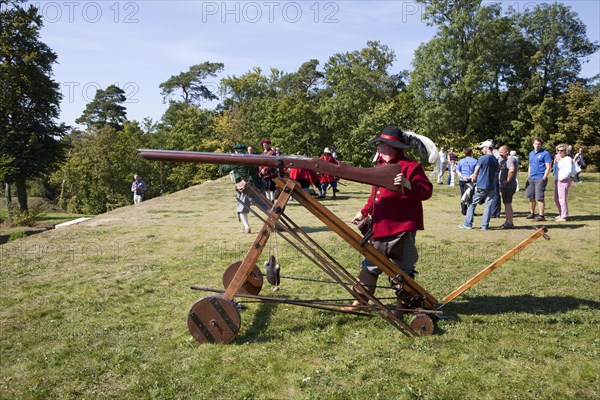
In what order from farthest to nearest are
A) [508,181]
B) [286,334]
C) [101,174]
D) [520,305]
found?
1. [101,174]
2. [508,181]
3. [520,305]
4. [286,334]

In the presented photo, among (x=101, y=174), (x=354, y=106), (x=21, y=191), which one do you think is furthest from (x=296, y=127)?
(x=21, y=191)

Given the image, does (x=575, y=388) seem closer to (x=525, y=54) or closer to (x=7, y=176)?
(x=7, y=176)

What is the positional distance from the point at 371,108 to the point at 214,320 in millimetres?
47233

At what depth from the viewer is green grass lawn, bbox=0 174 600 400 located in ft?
13.2

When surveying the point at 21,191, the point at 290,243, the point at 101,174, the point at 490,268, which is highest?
the point at 290,243

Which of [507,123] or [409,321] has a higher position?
[507,123]

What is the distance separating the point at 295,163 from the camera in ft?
15.2

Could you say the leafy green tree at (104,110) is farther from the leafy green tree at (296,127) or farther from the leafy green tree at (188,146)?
the leafy green tree at (296,127)

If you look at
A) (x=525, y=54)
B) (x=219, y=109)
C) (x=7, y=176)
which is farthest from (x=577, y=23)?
(x=7, y=176)

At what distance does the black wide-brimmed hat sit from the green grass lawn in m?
2.02

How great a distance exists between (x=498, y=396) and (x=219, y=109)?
252 feet

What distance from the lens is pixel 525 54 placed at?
170 ft

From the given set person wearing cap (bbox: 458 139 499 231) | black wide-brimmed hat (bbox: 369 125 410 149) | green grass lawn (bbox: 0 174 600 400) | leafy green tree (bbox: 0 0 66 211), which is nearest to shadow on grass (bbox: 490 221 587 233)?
person wearing cap (bbox: 458 139 499 231)

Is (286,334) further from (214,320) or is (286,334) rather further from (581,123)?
(581,123)
